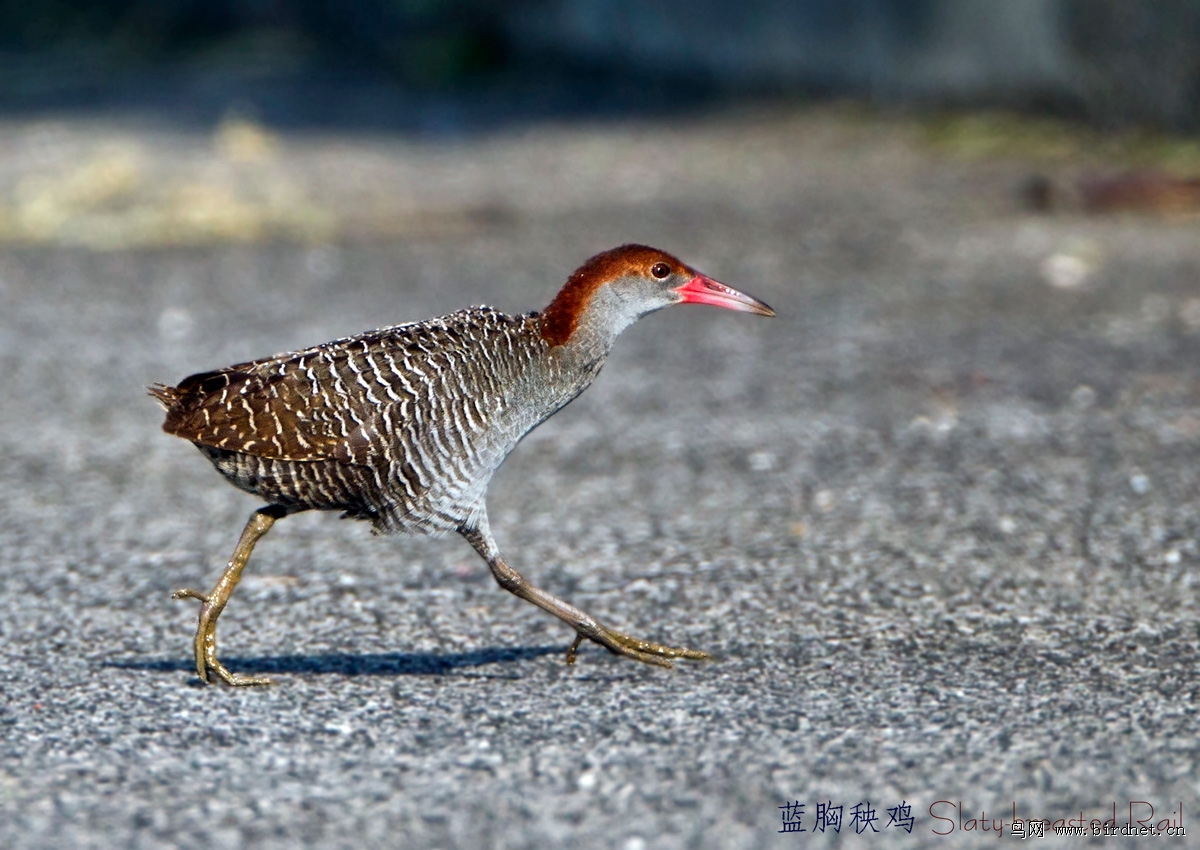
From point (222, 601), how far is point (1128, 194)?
821 centimetres

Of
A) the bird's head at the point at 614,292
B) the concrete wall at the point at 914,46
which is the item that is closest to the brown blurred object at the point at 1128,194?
the concrete wall at the point at 914,46

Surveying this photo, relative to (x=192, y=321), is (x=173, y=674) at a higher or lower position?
lower

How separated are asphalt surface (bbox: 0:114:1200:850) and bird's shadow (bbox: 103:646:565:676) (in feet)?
0.06

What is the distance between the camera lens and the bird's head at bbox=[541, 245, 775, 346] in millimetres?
4641

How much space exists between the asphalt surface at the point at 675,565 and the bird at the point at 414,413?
0.43 m

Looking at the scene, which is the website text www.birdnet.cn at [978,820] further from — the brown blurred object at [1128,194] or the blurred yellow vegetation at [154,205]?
the blurred yellow vegetation at [154,205]

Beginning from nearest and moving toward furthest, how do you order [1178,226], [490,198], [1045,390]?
[1045,390] < [1178,226] < [490,198]

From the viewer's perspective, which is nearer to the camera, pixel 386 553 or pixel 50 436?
pixel 386 553

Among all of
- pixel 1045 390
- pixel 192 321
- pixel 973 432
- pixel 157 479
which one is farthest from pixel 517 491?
pixel 192 321

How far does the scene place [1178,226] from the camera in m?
10.6

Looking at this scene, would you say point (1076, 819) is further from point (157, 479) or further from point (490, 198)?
point (490, 198)

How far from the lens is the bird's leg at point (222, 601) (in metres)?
4.48

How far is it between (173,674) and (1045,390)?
4524 mm

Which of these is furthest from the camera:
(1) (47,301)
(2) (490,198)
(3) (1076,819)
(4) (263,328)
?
(2) (490,198)
